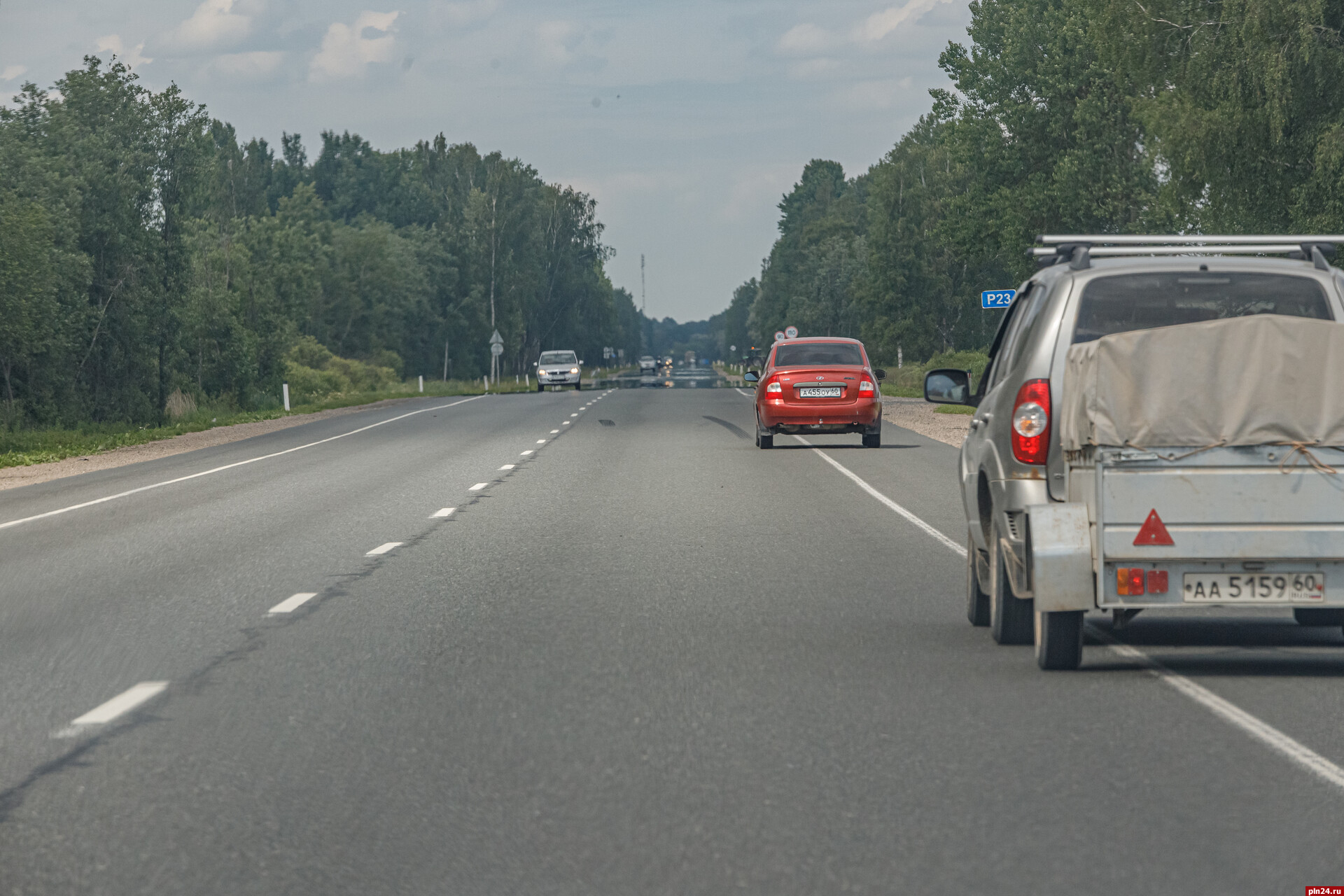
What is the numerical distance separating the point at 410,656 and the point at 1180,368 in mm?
3990

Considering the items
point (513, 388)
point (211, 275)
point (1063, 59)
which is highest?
point (1063, 59)

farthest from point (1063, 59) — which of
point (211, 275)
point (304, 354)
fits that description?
point (304, 354)

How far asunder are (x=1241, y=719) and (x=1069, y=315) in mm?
2085

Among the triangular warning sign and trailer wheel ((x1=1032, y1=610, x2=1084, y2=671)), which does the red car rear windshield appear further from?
the triangular warning sign

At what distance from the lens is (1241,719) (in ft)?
22.5

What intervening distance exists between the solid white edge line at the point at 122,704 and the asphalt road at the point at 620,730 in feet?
0.21

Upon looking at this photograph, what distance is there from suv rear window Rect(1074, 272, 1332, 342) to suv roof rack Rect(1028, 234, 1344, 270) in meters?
0.16

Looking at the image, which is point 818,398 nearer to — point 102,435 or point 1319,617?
point 1319,617

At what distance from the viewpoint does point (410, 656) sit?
8.47 meters

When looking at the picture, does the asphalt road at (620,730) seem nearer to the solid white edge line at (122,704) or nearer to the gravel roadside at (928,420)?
the solid white edge line at (122,704)

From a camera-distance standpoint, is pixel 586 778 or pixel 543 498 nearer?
pixel 586 778

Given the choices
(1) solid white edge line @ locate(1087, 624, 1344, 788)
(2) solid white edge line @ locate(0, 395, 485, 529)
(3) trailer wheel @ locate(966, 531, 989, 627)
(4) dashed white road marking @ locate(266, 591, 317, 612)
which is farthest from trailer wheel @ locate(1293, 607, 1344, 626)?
(2) solid white edge line @ locate(0, 395, 485, 529)

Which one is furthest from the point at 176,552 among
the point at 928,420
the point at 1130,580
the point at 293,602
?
the point at 928,420

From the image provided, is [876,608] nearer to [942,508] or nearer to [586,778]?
[586,778]
